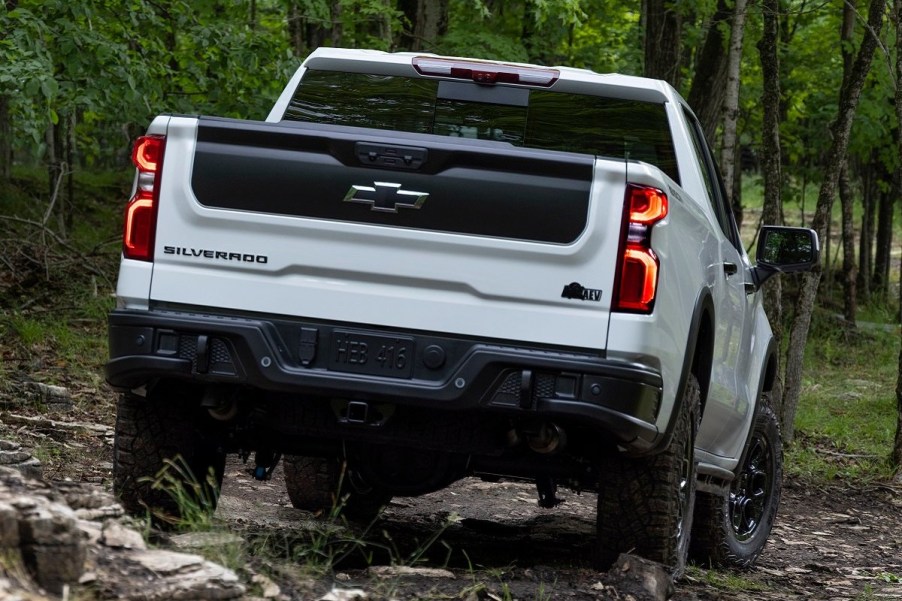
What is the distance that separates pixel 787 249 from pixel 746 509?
144cm

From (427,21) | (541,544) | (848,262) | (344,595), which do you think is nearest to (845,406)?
(848,262)

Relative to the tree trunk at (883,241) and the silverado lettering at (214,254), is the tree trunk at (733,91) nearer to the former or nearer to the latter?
the silverado lettering at (214,254)

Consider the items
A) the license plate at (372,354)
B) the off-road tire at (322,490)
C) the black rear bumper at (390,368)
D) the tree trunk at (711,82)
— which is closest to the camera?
the black rear bumper at (390,368)

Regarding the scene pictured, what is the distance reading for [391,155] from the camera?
14.0ft

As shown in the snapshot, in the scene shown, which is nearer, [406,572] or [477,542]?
[406,572]

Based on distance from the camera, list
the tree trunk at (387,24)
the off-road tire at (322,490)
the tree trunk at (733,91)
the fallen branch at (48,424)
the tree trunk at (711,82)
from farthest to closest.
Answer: the tree trunk at (711,82), the tree trunk at (387,24), the tree trunk at (733,91), the fallen branch at (48,424), the off-road tire at (322,490)

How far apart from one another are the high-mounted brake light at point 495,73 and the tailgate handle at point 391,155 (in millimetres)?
1501

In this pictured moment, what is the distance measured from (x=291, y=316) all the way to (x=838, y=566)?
370cm

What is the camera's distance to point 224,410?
15.1ft

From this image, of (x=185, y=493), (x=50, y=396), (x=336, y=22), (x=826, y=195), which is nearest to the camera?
(x=185, y=493)

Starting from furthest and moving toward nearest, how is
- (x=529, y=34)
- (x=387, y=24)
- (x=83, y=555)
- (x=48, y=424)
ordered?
(x=529, y=34), (x=387, y=24), (x=48, y=424), (x=83, y=555)

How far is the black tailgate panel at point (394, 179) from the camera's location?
420cm

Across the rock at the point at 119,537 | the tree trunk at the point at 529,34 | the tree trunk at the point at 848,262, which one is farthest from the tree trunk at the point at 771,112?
the tree trunk at the point at 848,262

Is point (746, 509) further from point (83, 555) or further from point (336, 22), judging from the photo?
point (336, 22)
